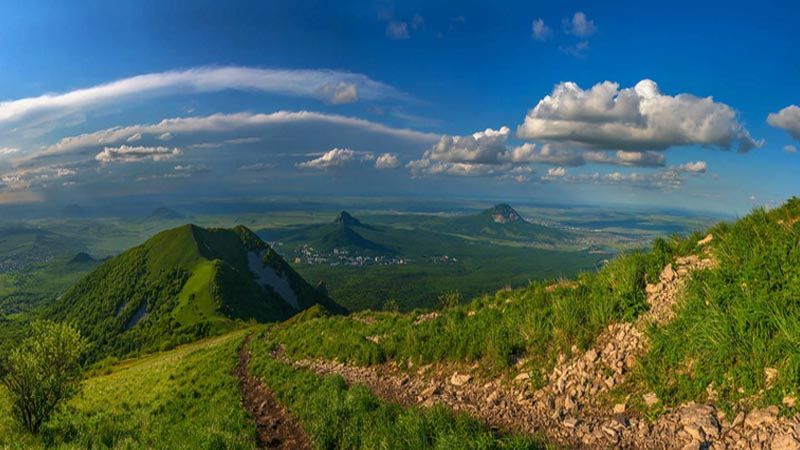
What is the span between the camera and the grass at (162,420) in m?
16.6

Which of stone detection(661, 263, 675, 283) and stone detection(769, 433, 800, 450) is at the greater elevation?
stone detection(661, 263, 675, 283)

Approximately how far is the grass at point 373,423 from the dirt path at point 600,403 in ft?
3.23

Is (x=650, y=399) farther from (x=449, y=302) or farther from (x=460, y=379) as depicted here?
(x=449, y=302)

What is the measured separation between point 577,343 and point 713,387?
4545mm

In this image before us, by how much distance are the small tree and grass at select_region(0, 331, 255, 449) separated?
0.94 metres

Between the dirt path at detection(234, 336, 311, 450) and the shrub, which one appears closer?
the dirt path at detection(234, 336, 311, 450)

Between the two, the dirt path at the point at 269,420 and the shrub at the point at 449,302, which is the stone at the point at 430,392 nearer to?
the dirt path at the point at 269,420

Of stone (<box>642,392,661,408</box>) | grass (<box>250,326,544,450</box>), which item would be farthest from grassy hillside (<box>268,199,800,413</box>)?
grass (<box>250,326,544,450</box>)

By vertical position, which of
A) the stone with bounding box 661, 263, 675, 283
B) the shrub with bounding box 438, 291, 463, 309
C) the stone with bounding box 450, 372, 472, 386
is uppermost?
the stone with bounding box 661, 263, 675, 283

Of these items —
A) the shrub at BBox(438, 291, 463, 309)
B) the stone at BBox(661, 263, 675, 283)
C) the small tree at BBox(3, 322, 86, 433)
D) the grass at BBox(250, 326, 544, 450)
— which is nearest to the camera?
the grass at BBox(250, 326, 544, 450)

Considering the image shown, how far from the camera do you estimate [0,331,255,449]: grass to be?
1656 cm

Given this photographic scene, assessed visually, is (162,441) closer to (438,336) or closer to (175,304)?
(438,336)

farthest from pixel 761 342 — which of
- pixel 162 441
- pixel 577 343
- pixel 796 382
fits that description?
pixel 162 441

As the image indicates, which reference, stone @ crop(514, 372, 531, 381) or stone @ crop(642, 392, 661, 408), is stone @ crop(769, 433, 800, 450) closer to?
stone @ crop(642, 392, 661, 408)
